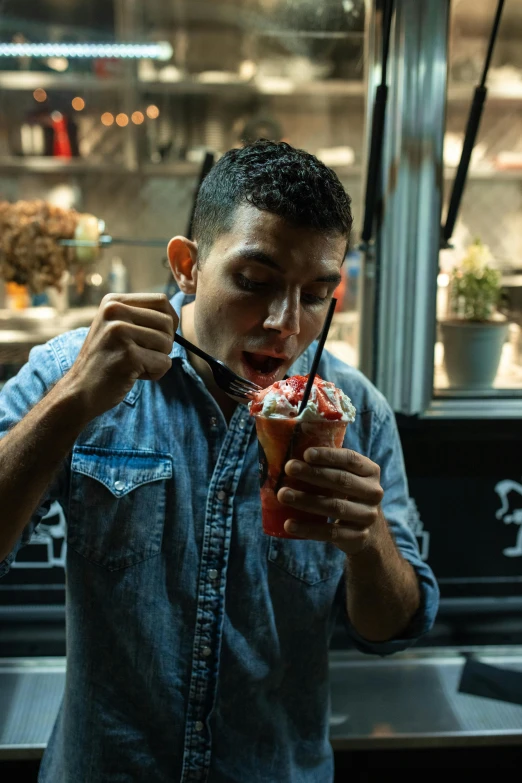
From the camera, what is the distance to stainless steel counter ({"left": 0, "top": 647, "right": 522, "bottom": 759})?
209 cm

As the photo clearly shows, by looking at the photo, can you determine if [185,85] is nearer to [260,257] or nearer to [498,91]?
[498,91]

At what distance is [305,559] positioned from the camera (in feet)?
4.67

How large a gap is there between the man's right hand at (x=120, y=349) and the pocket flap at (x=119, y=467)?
23 cm

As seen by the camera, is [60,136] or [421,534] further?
[60,136]

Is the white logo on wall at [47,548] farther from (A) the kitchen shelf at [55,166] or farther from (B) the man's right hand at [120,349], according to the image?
(A) the kitchen shelf at [55,166]

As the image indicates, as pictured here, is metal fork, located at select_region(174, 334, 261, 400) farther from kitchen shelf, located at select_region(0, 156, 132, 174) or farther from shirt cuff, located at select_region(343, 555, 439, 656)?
kitchen shelf, located at select_region(0, 156, 132, 174)

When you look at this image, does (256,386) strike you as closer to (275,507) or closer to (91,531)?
(275,507)

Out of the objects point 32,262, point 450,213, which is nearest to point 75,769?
point 450,213

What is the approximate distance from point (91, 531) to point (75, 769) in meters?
0.48

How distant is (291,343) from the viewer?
123 cm

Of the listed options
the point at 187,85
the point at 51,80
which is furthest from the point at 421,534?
the point at 51,80

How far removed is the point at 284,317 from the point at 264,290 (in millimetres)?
73

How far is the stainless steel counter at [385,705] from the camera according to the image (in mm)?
2087

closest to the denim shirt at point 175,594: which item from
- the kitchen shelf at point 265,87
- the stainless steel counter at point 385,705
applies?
the stainless steel counter at point 385,705
